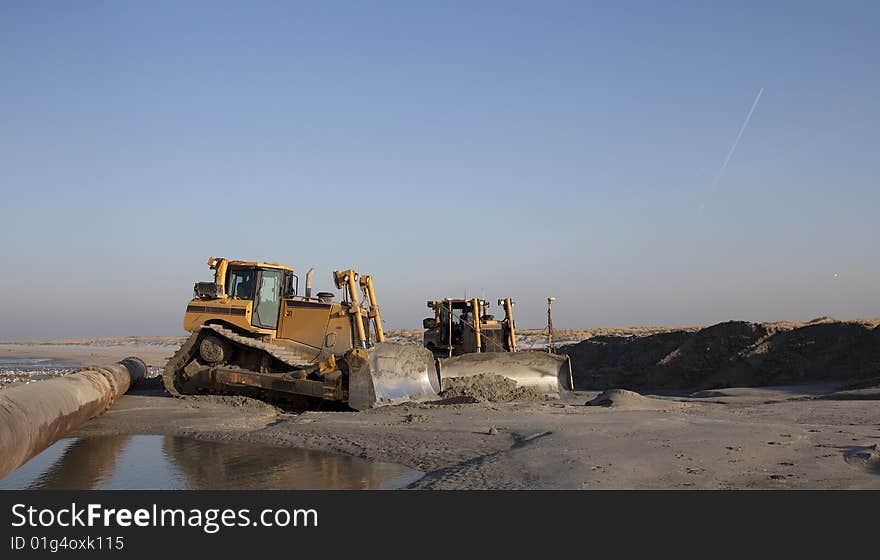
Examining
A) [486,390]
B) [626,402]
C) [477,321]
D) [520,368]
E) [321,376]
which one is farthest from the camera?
[477,321]

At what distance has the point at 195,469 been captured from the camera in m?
8.49

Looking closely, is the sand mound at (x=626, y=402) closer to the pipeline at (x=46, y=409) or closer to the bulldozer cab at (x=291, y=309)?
the bulldozer cab at (x=291, y=309)

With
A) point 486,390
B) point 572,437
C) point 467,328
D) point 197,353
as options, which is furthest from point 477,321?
point 572,437

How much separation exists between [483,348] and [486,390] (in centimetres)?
591

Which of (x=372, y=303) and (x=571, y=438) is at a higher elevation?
(x=372, y=303)

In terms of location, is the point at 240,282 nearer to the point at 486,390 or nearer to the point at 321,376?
the point at 321,376

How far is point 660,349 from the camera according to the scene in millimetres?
26312

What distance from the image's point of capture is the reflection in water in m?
7.57

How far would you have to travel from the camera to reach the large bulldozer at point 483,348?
16.5m

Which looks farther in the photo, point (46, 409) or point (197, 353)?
point (197, 353)

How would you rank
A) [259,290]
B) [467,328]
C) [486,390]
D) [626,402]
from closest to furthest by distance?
[626,402], [486,390], [259,290], [467,328]

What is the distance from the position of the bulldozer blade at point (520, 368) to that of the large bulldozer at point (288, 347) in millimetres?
1017
